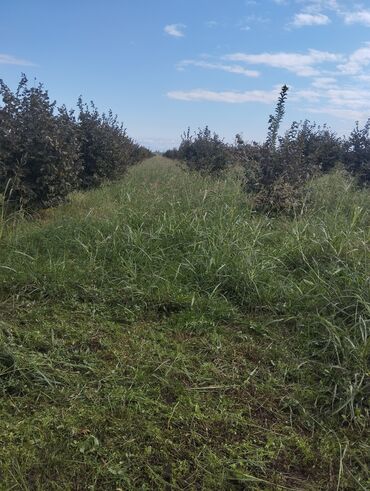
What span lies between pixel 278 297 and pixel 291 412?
112cm

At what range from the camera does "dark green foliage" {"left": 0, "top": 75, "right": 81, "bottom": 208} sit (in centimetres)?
546

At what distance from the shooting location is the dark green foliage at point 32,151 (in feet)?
17.9

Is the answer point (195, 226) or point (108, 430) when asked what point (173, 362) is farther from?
point (195, 226)

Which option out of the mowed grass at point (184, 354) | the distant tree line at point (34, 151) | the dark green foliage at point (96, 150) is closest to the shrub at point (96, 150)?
the dark green foliage at point (96, 150)

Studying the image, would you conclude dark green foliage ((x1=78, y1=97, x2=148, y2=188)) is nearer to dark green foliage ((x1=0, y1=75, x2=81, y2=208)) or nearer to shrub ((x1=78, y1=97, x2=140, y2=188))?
shrub ((x1=78, y1=97, x2=140, y2=188))

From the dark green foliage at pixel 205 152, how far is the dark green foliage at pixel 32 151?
466 centimetres

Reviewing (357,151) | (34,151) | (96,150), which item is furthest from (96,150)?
(357,151)

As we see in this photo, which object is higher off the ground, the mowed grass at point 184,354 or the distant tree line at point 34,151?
the distant tree line at point 34,151

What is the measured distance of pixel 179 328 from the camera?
297cm

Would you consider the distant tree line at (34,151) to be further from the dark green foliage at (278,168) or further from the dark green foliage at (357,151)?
the dark green foliage at (357,151)

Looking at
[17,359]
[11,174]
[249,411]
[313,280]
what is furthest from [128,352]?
[11,174]

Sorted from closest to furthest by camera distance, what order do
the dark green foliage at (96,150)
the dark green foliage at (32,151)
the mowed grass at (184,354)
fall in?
the mowed grass at (184,354) → the dark green foliage at (32,151) → the dark green foliage at (96,150)

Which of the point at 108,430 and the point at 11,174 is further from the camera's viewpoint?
the point at 11,174

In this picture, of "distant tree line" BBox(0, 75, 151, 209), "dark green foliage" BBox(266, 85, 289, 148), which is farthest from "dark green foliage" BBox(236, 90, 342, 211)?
"distant tree line" BBox(0, 75, 151, 209)
